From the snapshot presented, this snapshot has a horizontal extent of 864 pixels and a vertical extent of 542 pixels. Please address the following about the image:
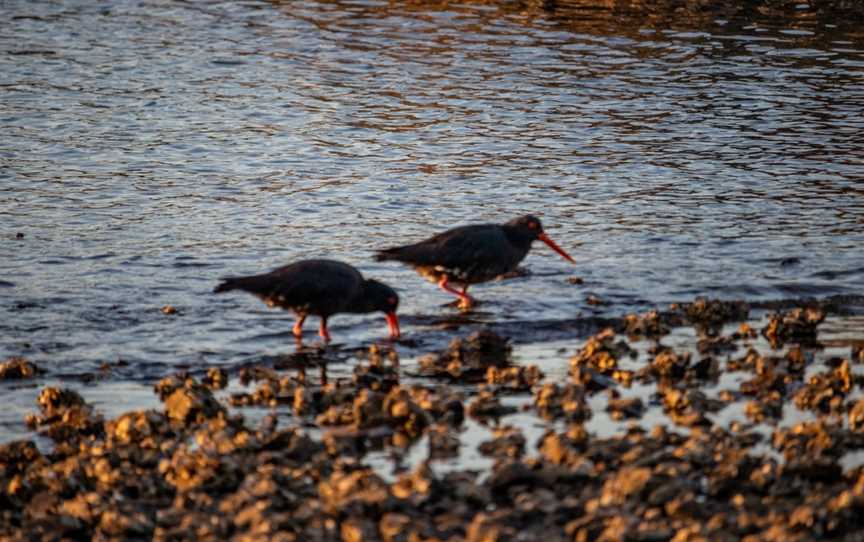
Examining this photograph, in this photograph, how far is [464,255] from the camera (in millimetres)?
14219

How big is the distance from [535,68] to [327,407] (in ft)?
51.3

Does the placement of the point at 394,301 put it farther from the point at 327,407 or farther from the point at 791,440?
the point at 791,440

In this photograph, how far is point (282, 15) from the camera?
30.3 meters

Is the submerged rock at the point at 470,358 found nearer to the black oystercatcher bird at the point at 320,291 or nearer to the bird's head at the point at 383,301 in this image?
the bird's head at the point at 383,301

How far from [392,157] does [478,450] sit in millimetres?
10972

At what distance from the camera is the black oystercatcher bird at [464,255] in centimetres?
1423

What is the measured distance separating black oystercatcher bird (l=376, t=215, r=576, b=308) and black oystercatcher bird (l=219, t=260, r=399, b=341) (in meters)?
0.81

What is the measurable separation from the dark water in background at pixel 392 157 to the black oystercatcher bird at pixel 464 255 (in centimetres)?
38

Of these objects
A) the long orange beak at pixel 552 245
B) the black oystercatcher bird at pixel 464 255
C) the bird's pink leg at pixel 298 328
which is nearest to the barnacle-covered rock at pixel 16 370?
the bird's pink leg at pixel 298 328

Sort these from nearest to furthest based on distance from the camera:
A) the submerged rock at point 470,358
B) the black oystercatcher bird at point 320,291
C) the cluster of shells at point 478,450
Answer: the cluster of shells at point 478,450, the submerged rock at point 470,358, the black oystercatcher bird at point 320,291

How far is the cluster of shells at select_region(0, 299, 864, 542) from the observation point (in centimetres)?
841

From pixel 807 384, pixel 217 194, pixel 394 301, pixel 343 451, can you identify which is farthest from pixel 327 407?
pixel 217 194

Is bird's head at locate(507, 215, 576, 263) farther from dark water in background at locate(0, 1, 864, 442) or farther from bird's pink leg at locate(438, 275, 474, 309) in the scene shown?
Answer: bird's pink leg at locate(438, 275, 474, 309)

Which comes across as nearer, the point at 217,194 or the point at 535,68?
the point at 217,194
